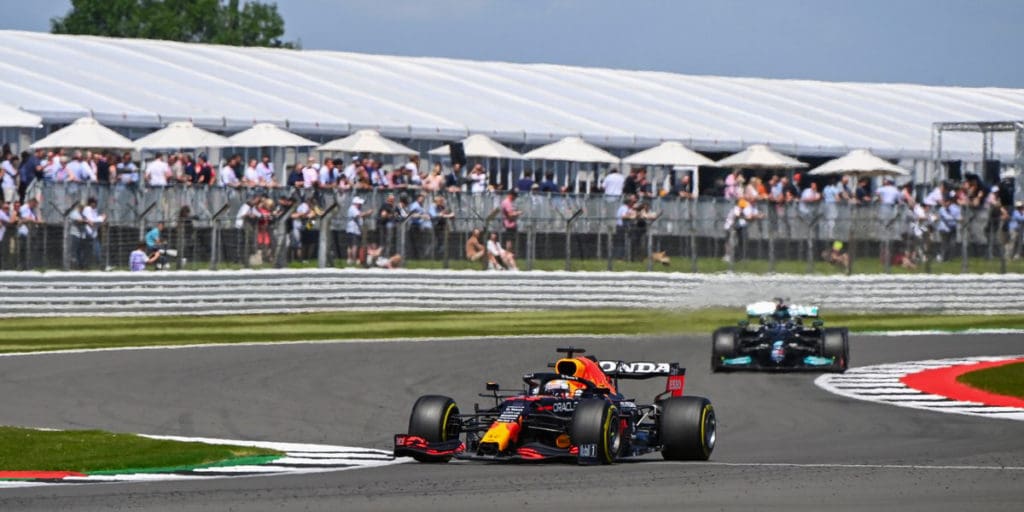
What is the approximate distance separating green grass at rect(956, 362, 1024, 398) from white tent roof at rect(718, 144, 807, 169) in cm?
2239

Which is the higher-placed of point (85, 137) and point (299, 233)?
point (85, 137)

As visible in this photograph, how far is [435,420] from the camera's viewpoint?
1518 cm

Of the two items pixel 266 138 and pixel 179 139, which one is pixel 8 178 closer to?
pixel 179 139

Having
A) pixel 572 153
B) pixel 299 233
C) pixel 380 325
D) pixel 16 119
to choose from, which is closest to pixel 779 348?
pixel 380 325

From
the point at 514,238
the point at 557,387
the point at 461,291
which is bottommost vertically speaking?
the point at 557,387

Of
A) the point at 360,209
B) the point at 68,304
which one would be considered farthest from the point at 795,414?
the point at 360,209

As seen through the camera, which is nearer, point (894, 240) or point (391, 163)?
point (894, 240)

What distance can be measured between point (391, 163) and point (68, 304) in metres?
17.0

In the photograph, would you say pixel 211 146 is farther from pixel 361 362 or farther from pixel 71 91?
pixel 361 362

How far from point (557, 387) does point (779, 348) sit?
8.97 m

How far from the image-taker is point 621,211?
36.2 metres

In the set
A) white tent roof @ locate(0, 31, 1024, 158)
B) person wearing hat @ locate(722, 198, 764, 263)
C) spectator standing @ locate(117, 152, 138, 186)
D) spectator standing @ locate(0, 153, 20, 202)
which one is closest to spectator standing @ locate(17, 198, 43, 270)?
spectator standing @ locate(0, 153, 20, 202)

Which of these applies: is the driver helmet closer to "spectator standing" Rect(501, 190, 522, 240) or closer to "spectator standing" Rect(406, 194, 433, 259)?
"spectator standing" Rect(406, 194, 433, 259)

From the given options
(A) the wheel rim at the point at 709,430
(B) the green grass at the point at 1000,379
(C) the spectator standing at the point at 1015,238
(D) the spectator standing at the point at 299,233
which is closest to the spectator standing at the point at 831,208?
(C) the spectator standing at the point at 1015,238
